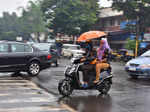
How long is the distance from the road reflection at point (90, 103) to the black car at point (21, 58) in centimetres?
498

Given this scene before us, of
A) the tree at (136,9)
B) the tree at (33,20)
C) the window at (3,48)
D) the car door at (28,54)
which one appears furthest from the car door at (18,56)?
the tree at (33,20)

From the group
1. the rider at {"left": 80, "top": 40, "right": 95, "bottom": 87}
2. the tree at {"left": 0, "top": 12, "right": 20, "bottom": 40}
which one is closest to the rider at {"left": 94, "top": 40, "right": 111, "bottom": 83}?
the rider at {"left": 80, "top": 40, "right": 95, "bottom": 87}

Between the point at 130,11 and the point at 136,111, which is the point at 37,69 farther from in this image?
the point at 130,11

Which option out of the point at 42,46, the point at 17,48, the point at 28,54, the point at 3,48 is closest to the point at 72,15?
the point at 42,46

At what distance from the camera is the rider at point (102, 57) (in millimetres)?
9031

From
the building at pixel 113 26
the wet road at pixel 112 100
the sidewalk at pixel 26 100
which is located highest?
the building at pixel 113 26

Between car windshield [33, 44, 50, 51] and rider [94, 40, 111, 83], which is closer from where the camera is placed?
rider [94, 40, 111, 83]

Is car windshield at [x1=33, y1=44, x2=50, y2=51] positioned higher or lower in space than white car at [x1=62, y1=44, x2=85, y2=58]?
higher

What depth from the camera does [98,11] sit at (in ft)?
153

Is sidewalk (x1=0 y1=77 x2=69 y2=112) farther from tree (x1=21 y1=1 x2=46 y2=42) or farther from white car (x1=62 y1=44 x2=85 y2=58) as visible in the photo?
tree (x1=21 y1=1 x2=46 y2=42)

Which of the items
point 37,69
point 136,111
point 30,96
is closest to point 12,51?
point 37,69

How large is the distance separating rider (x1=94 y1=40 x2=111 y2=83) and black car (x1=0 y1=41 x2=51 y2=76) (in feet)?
14.9

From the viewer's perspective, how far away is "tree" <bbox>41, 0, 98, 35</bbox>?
42531 millimetres

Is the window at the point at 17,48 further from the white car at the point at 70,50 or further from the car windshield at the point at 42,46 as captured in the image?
the white car at the point at 70,50
